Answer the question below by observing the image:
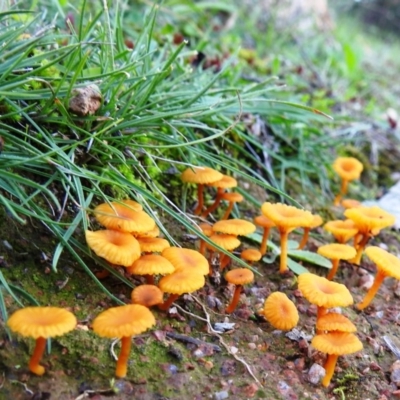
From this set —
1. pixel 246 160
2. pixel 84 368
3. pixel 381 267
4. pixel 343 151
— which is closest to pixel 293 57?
pixel 343 151

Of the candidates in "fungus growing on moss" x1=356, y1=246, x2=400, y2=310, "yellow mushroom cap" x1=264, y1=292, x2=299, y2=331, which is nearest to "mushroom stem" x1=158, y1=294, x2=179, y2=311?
"yellow mushroom cap" x1=264, y1=292, x2=299, y2=331

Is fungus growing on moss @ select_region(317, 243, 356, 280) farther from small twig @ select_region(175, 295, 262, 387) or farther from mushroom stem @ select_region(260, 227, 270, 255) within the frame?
small twig @ select_region(175, 295, 262, 387)

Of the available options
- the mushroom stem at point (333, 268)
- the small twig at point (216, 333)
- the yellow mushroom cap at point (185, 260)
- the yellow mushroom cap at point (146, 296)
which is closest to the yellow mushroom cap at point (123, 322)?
the yellow mushroom cap at point (146, 296)

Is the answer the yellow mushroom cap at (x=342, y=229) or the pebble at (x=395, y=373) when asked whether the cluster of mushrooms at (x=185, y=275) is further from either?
the pebble at (x=395, y=373)

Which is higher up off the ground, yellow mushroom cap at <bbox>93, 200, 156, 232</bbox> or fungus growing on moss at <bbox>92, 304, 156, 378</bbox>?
yellow mushroom cap at <bbox>93, 200, 156, 232</bbox>

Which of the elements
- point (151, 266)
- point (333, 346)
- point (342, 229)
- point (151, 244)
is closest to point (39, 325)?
point (151, 266)
